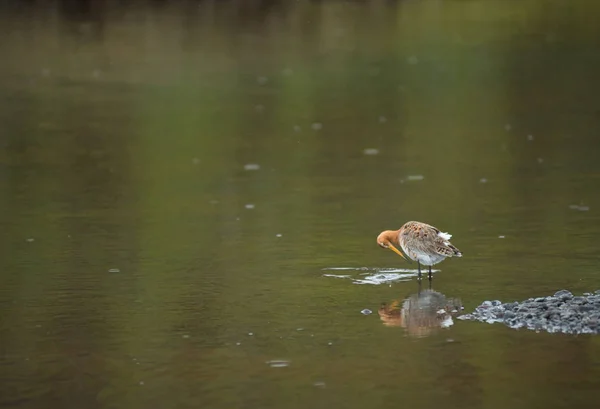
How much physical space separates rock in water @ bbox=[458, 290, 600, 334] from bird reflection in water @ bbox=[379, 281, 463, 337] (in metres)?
0.22

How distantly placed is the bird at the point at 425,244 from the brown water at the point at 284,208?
286mm

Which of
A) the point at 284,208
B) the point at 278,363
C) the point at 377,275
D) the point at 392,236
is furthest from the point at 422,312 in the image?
the point at 284,208

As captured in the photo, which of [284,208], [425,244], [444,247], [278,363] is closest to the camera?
[278,363]

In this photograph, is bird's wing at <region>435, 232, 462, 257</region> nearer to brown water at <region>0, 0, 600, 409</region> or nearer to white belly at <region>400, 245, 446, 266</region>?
white belly at <region>400, 245, 446, 266</region>

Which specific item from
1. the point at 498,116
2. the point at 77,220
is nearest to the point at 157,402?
the point at 77,220

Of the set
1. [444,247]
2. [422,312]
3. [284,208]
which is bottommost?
[284,208]

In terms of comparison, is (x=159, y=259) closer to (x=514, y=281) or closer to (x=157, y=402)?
(x=514, y=281)

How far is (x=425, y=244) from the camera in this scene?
12.4 metres

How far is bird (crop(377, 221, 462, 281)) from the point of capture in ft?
40.4

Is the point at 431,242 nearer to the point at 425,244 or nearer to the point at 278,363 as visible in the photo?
the point at 425,244

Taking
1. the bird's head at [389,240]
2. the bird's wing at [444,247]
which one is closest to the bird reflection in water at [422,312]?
the bird's wing at [444,247]

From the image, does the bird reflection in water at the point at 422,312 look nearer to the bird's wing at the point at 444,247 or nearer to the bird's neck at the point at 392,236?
the bird's wing at the point at 444,247

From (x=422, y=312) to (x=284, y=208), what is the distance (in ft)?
18.0

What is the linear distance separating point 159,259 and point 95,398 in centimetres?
477
